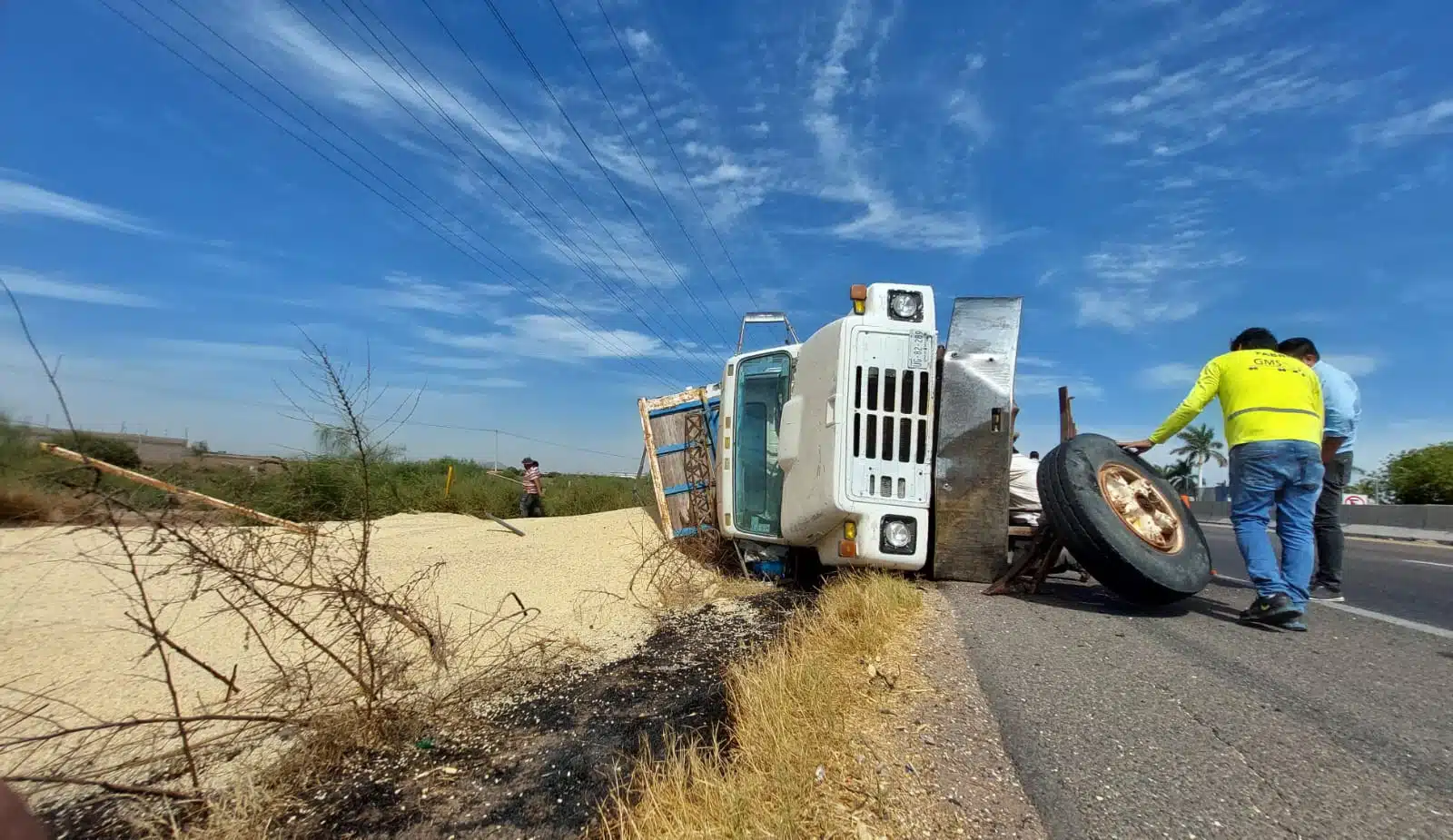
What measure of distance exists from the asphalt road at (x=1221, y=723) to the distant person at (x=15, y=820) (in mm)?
1756

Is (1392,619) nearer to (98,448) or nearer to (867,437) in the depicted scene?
(867,437)

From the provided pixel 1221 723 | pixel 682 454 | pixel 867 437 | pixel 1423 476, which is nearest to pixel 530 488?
pixel 682 454

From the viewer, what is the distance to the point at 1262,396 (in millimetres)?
3896

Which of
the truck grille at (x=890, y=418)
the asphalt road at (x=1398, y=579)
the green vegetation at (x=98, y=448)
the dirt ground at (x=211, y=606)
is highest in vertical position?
the truck grille at (x=890, y=418)

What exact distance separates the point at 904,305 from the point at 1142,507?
2.02 m

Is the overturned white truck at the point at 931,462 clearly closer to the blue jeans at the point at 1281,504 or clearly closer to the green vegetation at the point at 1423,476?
the blue jeans at the point at 1281,504

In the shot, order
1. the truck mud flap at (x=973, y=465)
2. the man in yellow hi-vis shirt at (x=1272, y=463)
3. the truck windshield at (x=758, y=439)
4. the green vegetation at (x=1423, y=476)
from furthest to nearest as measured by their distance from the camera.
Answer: the green vegetation at (x=1423, y=476) < the truck windshield at (x=758, y=439) < the truck mud flap at (x=973, y=465) < the man in yellow hi-vis shirt at (x=1272, y=463)

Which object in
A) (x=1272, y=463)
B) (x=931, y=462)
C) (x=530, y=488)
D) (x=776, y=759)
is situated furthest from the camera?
(x=530, y=488)

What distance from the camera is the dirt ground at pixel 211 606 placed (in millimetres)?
4180

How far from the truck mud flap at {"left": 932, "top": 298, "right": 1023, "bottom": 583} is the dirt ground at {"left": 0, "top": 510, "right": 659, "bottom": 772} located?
227cm

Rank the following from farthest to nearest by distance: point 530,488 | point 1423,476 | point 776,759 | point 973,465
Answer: point 1423,476 → point 530,488 → point 973,465 → point 776,759

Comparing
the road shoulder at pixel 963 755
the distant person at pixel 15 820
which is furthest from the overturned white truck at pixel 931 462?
the distant person at pixel 15 820

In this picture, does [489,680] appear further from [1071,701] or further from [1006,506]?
[1006,506]

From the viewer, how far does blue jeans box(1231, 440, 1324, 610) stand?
375cm
